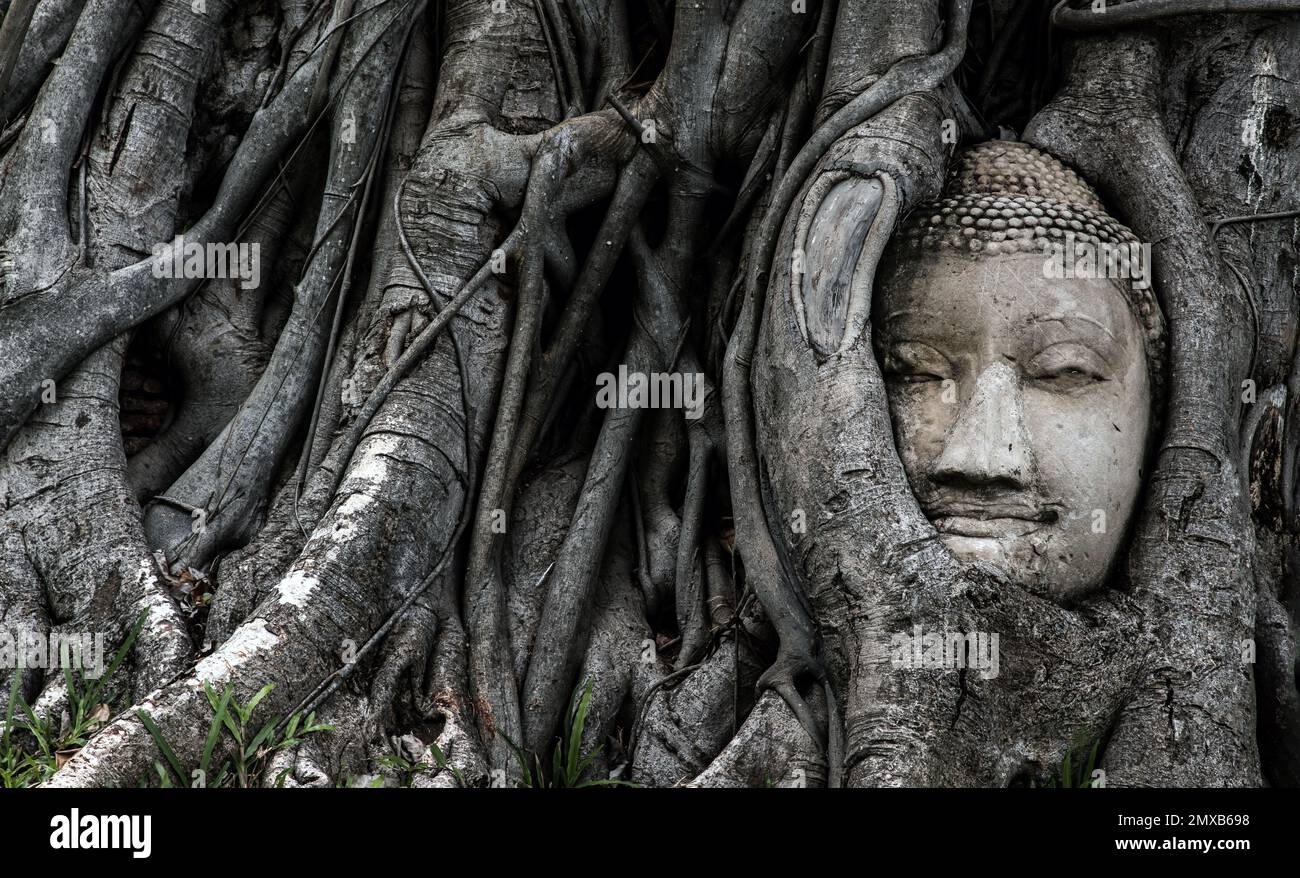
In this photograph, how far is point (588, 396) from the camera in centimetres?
462

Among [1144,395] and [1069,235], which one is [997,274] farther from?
[1144,395]

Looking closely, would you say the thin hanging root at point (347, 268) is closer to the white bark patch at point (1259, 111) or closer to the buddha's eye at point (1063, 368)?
the buddha's eye at point (1063, 368)

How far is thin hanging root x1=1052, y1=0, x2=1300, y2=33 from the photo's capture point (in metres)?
4.12

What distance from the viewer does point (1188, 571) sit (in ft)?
11.8

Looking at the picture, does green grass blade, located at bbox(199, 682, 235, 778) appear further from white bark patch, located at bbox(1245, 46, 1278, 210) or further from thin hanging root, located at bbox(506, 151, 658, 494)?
white bark patch, located at bbox(1245, 46, 1278, 210)

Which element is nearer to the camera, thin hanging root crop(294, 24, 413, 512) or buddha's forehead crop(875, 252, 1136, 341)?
buddha's forehead crop(875, 252, 1136, 341)

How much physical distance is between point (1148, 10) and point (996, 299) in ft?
3.86

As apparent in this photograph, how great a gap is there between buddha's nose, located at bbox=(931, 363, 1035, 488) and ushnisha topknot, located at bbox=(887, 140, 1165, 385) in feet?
1.37

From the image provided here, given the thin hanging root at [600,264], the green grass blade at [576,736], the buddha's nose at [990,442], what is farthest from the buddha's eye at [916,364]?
the green grass blade at [576,736]

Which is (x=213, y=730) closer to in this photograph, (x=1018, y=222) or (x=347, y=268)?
(x=347, y=268)

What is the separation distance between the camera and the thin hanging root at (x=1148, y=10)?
13.5 ft

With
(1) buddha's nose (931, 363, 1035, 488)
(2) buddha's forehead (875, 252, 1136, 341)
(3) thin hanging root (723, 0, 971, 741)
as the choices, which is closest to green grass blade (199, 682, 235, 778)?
(3) thin hanging root (723, 0, 971, 741)
